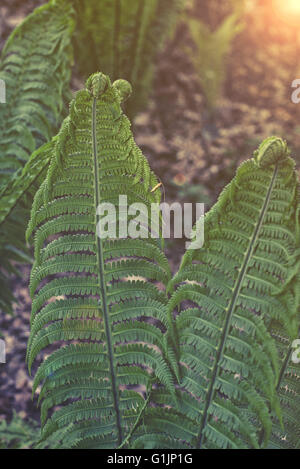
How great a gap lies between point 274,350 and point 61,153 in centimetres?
Result: 41

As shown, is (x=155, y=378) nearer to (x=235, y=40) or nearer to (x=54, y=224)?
(x=54, y=224)

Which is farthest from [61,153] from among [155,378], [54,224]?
[155,378]

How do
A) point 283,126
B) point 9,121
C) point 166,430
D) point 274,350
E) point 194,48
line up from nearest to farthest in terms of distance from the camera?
point 274,350, point 166,430, point 9,121, point 283,126, point 194,48

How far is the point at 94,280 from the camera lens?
75 cm

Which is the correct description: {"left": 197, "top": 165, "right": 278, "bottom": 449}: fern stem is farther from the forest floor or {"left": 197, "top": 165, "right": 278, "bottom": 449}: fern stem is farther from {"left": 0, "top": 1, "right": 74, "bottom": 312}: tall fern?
the forest floor

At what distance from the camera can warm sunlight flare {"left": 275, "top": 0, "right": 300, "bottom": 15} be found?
385 centimetres

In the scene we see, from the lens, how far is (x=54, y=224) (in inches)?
28.1

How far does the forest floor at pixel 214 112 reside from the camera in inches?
115

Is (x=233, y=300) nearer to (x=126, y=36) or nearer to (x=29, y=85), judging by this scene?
(x=29, y=85)

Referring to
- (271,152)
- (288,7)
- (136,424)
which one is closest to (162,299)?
(136,424)

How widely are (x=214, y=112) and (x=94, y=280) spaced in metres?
2.64

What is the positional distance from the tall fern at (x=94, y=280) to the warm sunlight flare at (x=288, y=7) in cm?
373
